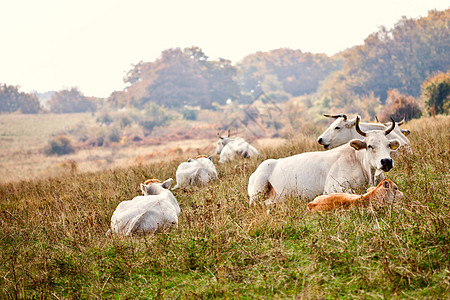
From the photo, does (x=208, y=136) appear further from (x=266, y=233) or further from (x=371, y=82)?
(x=266, y=233)

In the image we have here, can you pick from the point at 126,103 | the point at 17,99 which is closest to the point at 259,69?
the point at 126,103

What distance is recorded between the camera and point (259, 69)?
82.6 m

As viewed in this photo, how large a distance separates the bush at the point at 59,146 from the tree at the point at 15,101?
21.2m

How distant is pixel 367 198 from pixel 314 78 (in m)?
72.5

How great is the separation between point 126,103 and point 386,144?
211 feet

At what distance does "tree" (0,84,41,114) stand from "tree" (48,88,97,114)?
468 cm

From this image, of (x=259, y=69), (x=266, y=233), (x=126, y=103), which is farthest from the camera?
(x=259, y=69)

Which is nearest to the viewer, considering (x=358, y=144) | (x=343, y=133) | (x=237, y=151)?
(x=358, y=144)

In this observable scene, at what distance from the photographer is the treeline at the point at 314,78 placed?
150 feet

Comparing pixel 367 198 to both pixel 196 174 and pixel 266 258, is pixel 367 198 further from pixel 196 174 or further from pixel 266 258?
pixel 196 174

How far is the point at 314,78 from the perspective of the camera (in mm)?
74125

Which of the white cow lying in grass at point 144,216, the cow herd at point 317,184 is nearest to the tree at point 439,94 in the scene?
the cow herd at point 317,184

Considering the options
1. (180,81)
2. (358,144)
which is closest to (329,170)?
(358,144)

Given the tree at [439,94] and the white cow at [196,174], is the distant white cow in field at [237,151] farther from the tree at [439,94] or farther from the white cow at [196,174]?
the tree at [439,94]
